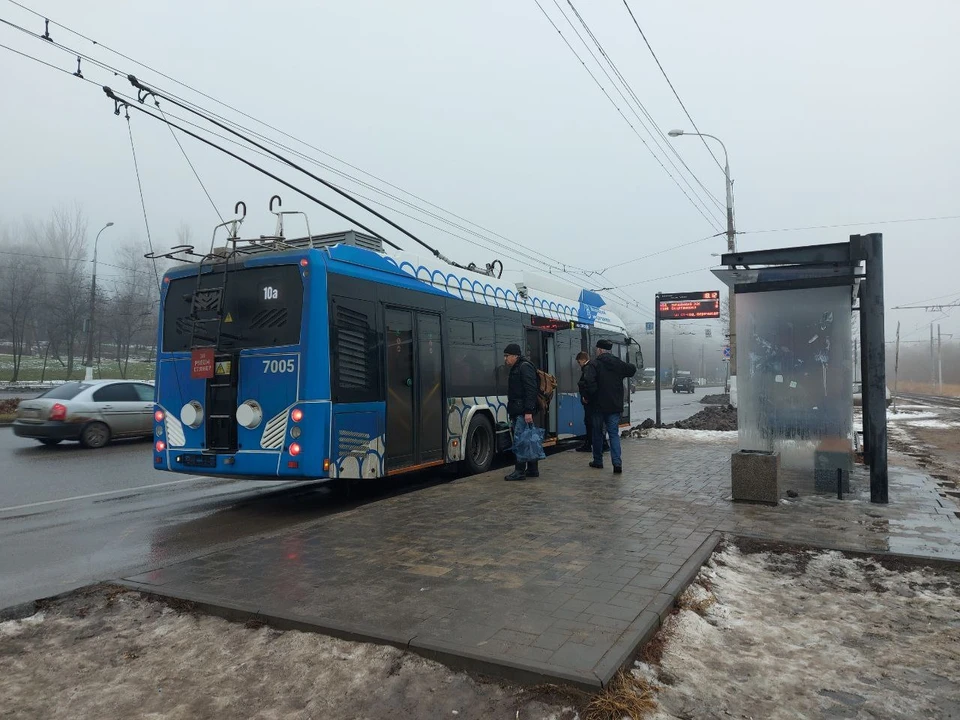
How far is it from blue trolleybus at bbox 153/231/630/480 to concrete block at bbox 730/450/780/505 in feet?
13.4

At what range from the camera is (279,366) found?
7984 mm

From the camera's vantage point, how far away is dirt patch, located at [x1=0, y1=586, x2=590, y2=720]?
3355mm

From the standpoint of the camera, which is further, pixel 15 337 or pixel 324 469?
pixel 15 337

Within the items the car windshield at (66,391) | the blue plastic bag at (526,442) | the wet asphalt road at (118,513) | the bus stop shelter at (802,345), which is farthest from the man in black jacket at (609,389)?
the car windshield at (66,391)

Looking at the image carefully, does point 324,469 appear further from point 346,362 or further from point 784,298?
point 784,298

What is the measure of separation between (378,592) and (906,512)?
596 centimetres

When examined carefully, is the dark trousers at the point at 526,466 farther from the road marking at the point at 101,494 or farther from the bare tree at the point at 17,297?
the bare tree at the point at 17,297

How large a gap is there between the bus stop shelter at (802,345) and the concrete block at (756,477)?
1190 millimetres

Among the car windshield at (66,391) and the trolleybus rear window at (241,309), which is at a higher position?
the trolleybus rear window at (241,309)

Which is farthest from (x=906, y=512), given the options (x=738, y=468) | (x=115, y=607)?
(x=115, y=607)

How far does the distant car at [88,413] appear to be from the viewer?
1504cm

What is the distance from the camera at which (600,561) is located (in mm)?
5547

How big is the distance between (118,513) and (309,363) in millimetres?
3231

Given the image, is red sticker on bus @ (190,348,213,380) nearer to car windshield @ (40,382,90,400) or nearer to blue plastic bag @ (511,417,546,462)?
blue plastic bag @ (511,417,546,462)
